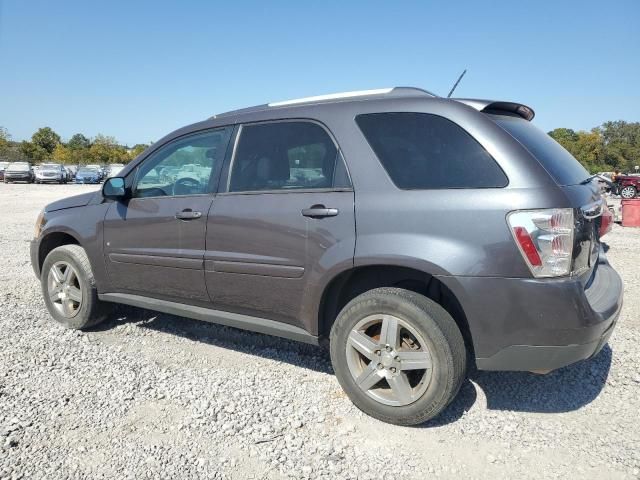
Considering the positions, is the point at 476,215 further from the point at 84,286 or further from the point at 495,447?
the point at 84,286

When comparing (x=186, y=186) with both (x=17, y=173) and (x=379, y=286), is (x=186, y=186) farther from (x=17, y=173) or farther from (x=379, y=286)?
(x=17, y=173)

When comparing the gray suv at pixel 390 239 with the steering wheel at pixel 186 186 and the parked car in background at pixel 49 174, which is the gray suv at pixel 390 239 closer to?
the steering wheel at pixel 186 186

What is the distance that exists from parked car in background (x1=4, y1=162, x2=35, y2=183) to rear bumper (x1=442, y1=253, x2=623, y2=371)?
1634 inches

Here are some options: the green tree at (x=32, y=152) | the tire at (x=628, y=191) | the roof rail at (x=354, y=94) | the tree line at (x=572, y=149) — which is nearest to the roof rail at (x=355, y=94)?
the roof rail at (x=354, y=94)

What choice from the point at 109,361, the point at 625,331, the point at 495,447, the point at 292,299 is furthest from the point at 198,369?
the point at 625,331

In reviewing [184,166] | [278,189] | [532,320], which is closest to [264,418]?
[278,189]

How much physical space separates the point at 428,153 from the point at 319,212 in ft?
2.34

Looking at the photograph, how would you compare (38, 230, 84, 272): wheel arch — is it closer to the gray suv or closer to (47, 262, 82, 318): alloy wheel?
(47, 262, 82, 318): alloy wheel

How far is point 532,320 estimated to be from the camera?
95.2 inches

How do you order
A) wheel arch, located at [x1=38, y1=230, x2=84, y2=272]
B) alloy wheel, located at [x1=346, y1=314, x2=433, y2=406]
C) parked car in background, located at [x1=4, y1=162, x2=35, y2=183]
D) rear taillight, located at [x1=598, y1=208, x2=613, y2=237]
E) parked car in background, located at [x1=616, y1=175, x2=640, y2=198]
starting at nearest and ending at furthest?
1. alloy wheel, located at [x1=346, y1=314, x2=433, y2=406]
2. rear taillight, located at [x1=598, y1=208, x2=613, y2=237]
3. wheel arch, located at [x1=38, y1=230, x2=84, y2=272]
4. parked car in background, located at [x1=616, y1=175, x2=640, y2=198]
5. parked car in background, located at [x1=4, y1=162, x2=35, y2=183]

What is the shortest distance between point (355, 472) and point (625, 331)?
306 cm

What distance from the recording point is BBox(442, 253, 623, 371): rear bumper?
238 cm

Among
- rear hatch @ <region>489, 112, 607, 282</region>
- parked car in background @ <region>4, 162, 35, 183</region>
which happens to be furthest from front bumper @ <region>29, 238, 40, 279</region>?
parked car in background @ <region>4, 162, 35, 183</region>

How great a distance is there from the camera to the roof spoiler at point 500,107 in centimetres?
277
